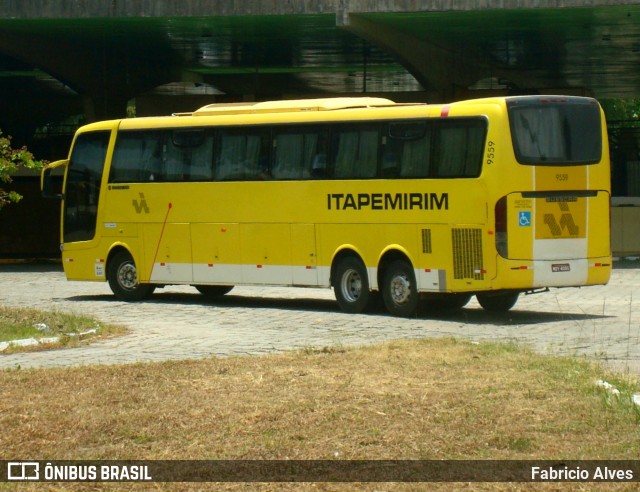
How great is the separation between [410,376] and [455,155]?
8.26 m

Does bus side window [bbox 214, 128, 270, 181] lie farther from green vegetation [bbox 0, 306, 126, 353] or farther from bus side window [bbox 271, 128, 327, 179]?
green vegetation [bbox 0, 306, 126, 353]

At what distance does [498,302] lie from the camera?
2152cm

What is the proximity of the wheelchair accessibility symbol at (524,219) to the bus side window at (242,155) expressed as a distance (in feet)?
16.2

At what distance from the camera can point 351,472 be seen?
8.47 m

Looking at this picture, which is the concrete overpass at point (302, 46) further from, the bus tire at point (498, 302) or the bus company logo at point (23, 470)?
the bus company logo at point (23, 470)

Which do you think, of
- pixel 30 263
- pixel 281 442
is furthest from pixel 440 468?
pixel 30 263

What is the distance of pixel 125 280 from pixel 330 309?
14.5 feet

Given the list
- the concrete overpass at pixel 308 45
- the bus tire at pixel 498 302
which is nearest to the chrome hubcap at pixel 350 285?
the bus tire at pixel 498 302

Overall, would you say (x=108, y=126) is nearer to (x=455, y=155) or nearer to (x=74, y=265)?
(x=74, y=265)

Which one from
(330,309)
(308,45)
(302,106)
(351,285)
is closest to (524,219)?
(351,285)

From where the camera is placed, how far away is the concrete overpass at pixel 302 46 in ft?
102

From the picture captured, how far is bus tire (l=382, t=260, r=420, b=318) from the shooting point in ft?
66.6

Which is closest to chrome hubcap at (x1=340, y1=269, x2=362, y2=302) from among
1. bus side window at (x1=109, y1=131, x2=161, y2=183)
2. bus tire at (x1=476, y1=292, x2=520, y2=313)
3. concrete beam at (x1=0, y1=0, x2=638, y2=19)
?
bus tire at (x1=476, y1=292, x2=520, y2=313)

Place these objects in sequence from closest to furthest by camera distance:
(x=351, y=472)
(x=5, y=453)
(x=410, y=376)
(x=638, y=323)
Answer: (x=351, y=472) → (x=5, y=453) → (x=410, y=376) → (x=638, y=323)
